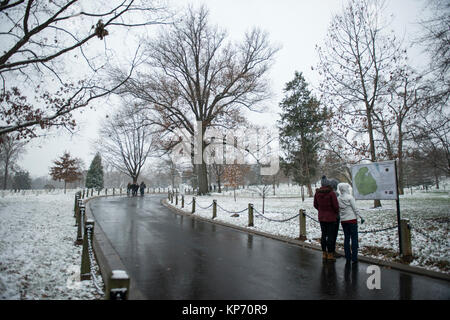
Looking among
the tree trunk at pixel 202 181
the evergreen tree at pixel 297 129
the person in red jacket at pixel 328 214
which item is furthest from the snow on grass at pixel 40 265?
the evergreen tree at pixel 297 129

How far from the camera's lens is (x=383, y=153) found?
1327cm

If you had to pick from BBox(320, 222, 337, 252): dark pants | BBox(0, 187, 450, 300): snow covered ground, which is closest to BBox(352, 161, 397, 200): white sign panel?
BBox(0, 187, 450, 300): snow covered ground

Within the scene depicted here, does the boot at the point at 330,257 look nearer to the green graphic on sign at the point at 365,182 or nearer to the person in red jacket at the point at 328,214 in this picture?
the person in red jacket at the point at 328,214

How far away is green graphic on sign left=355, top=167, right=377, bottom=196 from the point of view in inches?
263

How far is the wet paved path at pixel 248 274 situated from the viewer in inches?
157

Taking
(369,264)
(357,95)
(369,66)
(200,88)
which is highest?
(200,88)

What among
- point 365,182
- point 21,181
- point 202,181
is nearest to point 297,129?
point 202,181

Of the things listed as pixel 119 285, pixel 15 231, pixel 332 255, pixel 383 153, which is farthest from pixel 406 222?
pixel 15 231

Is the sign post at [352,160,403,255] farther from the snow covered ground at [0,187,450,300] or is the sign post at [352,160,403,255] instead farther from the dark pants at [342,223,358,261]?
the dark pants at [342,223,358,261]

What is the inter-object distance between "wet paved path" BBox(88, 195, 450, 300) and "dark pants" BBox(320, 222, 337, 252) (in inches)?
14.5

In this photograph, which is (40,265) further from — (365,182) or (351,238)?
(365,182)
